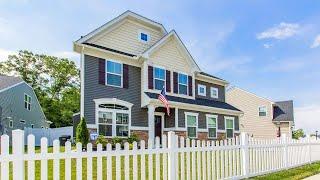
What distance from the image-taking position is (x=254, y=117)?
4347cm

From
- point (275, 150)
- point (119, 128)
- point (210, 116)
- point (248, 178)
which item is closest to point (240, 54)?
point (210, 116)

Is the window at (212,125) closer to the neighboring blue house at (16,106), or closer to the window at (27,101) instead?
the neighboring blue house at (16,106)

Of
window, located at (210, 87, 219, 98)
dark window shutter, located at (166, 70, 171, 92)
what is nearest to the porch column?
dark window shutter, located at (166, 70, 171, 92)

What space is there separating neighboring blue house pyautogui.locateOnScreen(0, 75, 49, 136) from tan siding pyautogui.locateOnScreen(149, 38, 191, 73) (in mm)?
11787

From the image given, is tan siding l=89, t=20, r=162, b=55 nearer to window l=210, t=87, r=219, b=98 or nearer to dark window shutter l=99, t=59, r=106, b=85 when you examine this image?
dark window shutter l=99, t=59, r=106, b=85

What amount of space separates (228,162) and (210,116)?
56.9 feet

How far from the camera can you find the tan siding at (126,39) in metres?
21.2

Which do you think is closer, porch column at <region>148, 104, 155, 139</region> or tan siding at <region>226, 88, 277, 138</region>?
porch column at <region>148, 104, 155, 139</region>

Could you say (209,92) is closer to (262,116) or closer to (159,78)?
(159,78)

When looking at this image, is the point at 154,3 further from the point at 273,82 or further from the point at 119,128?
the point at 273,82

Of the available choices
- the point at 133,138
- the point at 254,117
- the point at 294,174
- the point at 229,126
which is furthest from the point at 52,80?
the point at 294,174

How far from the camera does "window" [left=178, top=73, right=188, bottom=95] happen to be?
81.5 feet

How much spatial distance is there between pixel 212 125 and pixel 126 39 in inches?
347

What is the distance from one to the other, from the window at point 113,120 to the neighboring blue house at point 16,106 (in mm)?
10366
